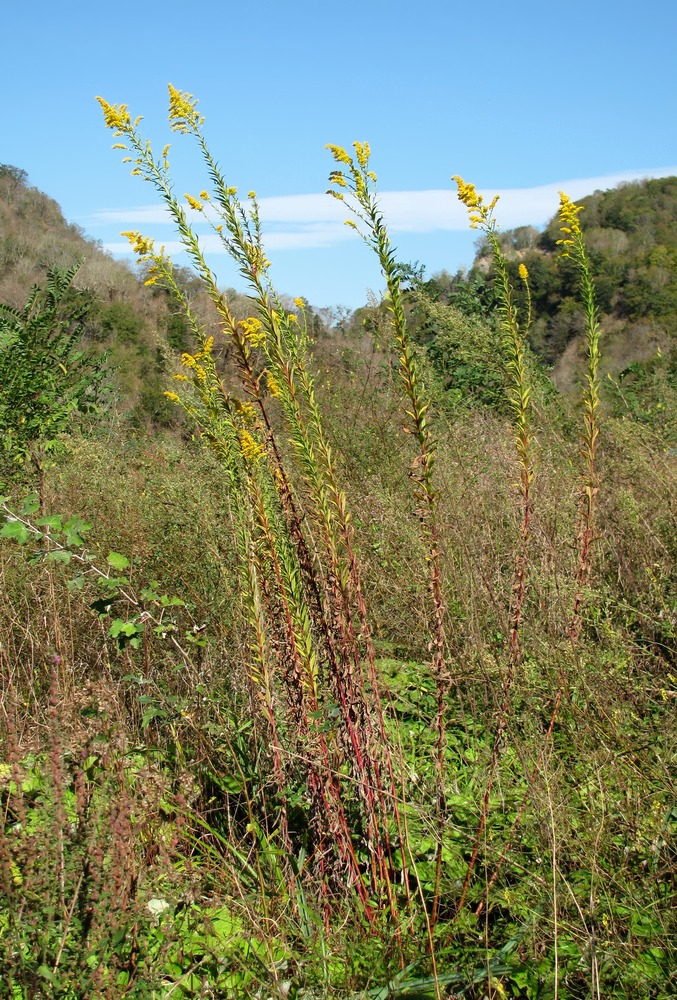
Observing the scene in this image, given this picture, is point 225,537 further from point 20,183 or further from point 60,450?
point 20,183

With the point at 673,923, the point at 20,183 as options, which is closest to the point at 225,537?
the point at 673,923

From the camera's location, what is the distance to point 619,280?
22156mm

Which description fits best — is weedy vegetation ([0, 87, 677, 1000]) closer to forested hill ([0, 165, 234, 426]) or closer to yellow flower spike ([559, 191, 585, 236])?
yellow flower spike ([559, 191, 585, 236])

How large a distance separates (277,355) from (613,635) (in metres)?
1.57

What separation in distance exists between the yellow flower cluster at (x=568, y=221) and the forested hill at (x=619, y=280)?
41.9 feet

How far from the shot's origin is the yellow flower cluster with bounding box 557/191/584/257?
6.78 feet

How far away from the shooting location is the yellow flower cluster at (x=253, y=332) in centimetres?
206

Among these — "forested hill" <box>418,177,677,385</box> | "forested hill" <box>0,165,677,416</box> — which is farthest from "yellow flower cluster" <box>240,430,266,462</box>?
"forested hill" <box>418,177,677,385</box>

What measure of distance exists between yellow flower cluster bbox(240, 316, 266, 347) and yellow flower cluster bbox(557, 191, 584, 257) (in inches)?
31.2

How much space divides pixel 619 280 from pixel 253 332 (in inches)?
878

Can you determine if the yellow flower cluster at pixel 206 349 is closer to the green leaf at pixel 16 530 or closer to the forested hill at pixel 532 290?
the green leaf at pixel 16 530

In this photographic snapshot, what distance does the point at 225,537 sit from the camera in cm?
389

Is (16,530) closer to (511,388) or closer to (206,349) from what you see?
(206,349)

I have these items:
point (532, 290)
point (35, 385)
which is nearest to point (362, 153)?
point (35, 385)
